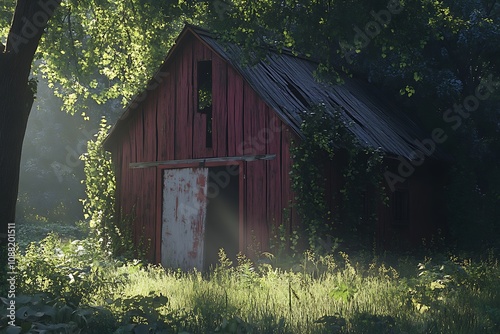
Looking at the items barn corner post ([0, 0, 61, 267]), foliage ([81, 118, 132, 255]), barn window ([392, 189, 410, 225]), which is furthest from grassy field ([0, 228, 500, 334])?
barn window ([392, 189, 410, 225])

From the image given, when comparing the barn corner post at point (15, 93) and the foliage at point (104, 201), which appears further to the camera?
the foliage at point (104, 201)

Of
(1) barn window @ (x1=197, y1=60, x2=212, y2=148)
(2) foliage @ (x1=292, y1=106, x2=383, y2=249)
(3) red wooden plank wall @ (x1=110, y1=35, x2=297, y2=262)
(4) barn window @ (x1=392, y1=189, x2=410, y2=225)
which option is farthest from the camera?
(4) barn window @ (x1=392, y1=189, x2=410, y2=225)

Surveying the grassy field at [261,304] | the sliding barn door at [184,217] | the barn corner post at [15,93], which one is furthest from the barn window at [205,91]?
the grassy field at [261,304]

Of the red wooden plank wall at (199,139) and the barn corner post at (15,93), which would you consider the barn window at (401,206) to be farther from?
the barn corner post at (15,93)

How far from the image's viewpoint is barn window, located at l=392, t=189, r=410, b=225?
60.5 ft

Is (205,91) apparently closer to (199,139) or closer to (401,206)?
(199,139)

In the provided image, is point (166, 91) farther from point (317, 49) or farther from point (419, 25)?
point (419, 25)

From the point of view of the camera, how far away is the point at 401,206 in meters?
18.8

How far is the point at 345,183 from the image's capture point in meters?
15.4

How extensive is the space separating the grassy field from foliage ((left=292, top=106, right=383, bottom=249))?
2847mm

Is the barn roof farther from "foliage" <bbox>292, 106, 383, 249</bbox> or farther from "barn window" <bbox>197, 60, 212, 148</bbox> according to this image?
"barn window" <bbox>197, 60, 212, 148</bbox>

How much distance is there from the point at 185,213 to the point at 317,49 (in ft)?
18.7

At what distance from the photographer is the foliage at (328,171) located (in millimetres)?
14000

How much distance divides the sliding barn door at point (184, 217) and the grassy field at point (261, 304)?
12.6 feet
